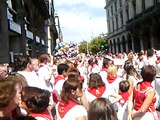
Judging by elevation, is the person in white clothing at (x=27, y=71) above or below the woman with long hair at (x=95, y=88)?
above

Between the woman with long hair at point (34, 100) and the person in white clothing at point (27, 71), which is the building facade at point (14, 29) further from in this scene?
the woman with long hair at point (34, 100)

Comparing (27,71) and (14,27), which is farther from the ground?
(14,27)

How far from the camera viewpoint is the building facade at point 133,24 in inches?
1853

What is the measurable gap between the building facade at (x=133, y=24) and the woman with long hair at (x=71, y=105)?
128 feet

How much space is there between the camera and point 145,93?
571cm

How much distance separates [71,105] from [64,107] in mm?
130

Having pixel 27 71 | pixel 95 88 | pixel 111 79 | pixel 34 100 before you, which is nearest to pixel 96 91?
pixel 95 88

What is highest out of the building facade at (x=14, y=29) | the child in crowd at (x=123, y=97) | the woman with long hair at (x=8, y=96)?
the building facade at (x=14, y=29)

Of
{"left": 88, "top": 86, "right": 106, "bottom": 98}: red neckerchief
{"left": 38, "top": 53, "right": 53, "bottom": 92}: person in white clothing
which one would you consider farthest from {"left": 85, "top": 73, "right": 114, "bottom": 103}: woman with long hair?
{"left": 38, "top": 53, "right": 53, "bottom": 92}: person in white clothing

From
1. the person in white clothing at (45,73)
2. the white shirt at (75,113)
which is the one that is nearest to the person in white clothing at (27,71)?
the white shirt at (75,113)

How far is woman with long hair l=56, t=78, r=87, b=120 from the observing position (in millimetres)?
4828

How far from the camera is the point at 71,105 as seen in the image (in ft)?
16.4

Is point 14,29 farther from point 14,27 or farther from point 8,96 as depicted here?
point 8,96

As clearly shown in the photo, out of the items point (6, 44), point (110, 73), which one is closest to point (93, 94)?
point (110, 73)
